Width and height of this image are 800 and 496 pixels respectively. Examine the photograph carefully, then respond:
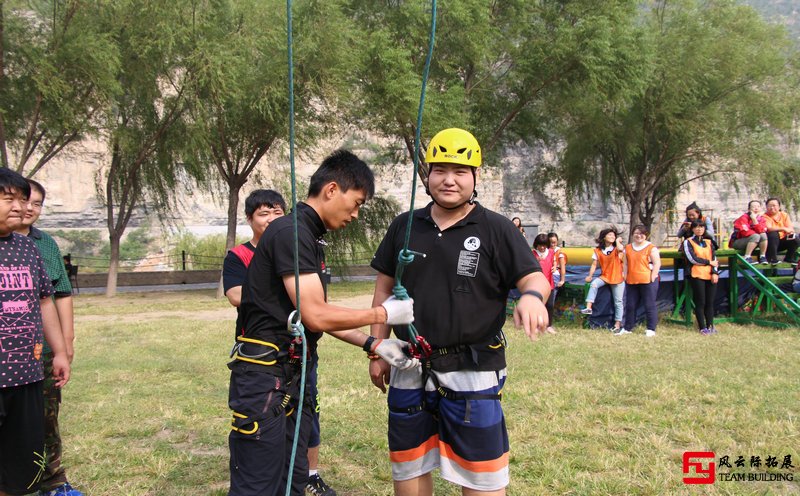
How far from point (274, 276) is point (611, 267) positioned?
8419 millimetres

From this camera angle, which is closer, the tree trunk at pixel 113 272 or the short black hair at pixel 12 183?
the short black hair at pixel 12 183

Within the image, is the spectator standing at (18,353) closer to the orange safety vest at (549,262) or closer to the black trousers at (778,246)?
the orange safety vest at (549,262)

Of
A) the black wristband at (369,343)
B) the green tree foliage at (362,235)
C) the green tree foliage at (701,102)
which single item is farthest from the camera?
the green tree foliage at (362,235)

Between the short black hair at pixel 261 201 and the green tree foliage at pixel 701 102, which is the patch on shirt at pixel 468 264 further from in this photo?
the green tree foliage at pixel 701 102

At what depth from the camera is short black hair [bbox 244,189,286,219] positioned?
4355 mm

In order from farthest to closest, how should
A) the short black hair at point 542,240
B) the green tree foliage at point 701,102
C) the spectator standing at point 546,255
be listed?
1. the green tree foliage at point 701,102
2. the short black hair at point 542,240
3. the spectator standing at point 546,255

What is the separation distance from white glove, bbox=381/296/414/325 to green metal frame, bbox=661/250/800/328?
899 cm

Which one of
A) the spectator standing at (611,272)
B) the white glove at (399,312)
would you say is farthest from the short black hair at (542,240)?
the white glove at (399,312)

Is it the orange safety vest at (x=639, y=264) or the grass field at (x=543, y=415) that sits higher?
the orange safety vest at (x=639, y=264)

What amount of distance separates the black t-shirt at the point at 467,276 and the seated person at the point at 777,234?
11.5 metres

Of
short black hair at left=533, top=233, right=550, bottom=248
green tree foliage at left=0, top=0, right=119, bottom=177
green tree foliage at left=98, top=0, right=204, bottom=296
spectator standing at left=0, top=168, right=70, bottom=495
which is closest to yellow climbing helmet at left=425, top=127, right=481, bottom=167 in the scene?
spectator standing at left=0, top=168, right=70, bottom=495

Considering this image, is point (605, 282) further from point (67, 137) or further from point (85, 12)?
point (67, 137)

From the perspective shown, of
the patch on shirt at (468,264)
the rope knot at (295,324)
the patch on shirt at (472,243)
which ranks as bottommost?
the rope knot at (295,324)

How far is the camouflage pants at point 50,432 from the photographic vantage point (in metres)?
3.49
